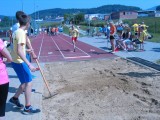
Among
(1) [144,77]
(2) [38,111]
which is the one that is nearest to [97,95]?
(2) [38,111]

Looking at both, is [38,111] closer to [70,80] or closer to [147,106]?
[147,106]

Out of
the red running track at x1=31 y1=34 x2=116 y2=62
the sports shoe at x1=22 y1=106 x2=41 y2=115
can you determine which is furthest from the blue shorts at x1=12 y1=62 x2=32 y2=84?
the red running track at x1=31 y1=34 x2=116 y2=62

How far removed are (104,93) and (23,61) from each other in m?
2.94

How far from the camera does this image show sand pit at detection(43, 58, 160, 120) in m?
6.86

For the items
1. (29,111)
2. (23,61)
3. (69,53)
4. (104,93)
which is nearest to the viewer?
(23,61)

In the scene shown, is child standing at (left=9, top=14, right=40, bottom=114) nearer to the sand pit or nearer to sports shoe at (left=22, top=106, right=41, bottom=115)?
sports shoe at (left=22, top=106, right=41, bottom=115)

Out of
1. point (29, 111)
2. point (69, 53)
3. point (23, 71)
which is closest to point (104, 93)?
point (29, 111)

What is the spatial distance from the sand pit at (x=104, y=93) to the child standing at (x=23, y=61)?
59 cm

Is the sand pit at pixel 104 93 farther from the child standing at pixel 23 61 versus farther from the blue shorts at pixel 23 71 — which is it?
the blue shorts at pixel 23 71

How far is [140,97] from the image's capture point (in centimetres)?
812

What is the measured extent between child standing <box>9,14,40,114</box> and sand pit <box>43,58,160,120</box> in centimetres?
59

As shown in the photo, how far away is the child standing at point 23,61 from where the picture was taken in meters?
6.12

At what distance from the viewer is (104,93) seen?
8594 millimetres

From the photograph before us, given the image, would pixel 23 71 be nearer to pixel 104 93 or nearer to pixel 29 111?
pixel 29 111
